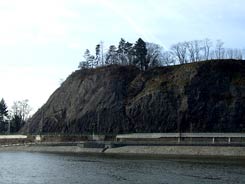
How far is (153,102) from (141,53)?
37.2 m

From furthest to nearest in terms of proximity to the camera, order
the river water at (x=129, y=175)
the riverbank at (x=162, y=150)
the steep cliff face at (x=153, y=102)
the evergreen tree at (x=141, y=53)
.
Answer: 1. the evergreen tree at (x=141, y=53)
2. the steep cliff face at (x=153, y=102)
3. the riverbank at (x=162, y=150)
4. the river water at (x=129, y=175)

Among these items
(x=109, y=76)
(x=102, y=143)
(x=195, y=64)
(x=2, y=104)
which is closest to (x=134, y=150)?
(x=102, y=143)

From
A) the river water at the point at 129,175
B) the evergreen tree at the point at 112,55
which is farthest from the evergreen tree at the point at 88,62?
the river water at the point at 129,175

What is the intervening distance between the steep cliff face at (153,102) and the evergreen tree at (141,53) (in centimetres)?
1146

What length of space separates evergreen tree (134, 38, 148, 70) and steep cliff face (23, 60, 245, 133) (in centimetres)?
1146

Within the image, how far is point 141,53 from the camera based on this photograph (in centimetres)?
14350

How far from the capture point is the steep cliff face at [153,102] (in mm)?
101750

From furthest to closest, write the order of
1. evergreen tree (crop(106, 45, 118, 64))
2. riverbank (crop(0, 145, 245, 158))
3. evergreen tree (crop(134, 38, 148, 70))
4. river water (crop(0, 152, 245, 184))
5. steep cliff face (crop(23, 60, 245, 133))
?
evergreen tree (crop(106, 45, 118, 64)) < evergreen tree (crop(134, 38, 148, 70)) < steep cliff face (crop(23, 60, 245, 133)) < riverbank (crop(0, 145, 245, 158)) < river water (crop(0, 152, 245, 184))

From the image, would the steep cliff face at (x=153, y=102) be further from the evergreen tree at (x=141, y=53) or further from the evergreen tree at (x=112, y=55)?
the evergreen tree at (x=112, y=55)

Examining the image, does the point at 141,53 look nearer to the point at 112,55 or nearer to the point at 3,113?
the point at 112,55

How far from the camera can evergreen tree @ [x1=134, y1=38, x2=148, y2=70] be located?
472 ft

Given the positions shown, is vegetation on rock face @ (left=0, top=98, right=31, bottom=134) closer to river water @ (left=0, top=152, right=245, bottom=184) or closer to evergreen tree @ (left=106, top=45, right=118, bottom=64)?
evergreen tree @ (left=106, top=45, right=118, bottom=64)

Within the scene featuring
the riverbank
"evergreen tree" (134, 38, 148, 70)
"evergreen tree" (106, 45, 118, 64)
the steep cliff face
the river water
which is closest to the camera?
the river water

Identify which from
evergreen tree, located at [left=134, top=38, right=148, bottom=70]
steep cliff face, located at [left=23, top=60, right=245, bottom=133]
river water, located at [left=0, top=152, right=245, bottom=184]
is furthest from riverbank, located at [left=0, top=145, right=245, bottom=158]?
evergreen tree, located at [left=134, top=38, right=148, bottom=70]
